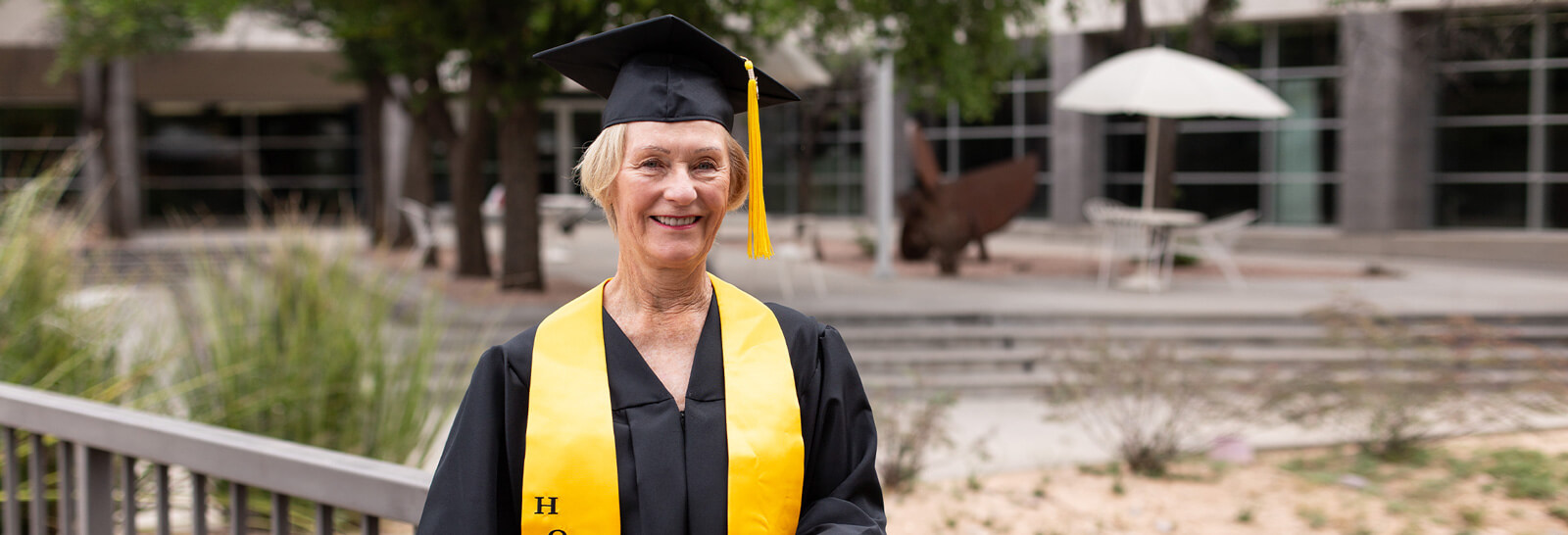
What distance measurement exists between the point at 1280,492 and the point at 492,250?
618 inches

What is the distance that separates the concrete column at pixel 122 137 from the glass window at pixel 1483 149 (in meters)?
23.1

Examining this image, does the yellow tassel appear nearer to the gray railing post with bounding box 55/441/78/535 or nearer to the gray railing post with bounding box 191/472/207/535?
the gray railing post with bounding box 191/472/207/535

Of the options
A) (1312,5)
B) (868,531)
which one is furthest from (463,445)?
(1312,5)

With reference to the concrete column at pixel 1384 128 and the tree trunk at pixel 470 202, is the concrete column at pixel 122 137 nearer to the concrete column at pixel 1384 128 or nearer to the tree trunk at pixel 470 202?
the tree trunk at pixel 470 202

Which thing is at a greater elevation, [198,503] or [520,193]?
[520,193]

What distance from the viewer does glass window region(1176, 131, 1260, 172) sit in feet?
69.7

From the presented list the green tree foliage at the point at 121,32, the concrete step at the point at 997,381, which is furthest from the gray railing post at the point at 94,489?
the green tree foliage at the point at 121,32

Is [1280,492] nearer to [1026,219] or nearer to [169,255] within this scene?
[169,255]

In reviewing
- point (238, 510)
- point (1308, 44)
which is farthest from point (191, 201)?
point (238, 510)

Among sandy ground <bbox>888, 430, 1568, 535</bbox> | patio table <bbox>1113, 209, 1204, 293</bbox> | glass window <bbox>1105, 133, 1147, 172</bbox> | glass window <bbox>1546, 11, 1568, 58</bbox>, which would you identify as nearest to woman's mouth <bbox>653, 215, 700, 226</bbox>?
sandy ground <bbox>888, 430, 1568, 535</bbox>

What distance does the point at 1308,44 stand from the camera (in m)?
20.3

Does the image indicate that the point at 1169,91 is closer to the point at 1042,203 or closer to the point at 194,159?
the point at 1042,203

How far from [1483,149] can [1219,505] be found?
1625cm

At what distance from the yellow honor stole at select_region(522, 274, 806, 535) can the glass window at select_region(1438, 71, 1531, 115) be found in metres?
19.3
